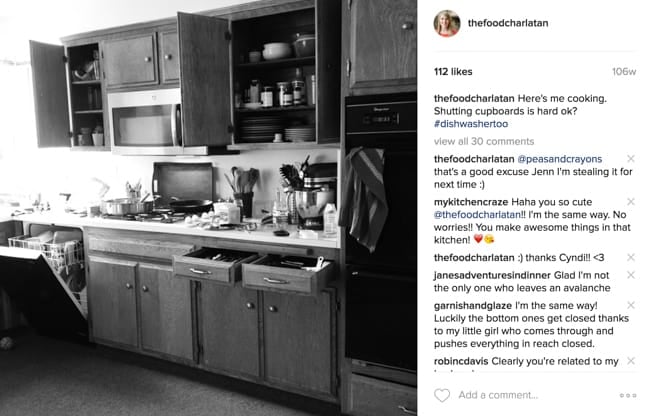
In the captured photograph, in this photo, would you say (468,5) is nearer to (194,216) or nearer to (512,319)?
(512,319)

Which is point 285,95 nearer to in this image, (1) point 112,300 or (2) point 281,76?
(2) point 281,76

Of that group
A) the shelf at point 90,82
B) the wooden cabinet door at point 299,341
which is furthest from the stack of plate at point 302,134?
the shelf at point 90,82

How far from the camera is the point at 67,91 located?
3.64 metres

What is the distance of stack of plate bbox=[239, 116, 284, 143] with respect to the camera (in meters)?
2.95

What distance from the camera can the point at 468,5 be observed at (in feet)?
2.62

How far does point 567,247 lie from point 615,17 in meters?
0.38

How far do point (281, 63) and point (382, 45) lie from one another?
1008 mm

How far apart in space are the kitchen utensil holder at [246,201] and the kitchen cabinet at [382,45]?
124 cm

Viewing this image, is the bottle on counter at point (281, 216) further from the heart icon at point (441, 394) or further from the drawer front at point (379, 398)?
the heart icon at point (441, 394)

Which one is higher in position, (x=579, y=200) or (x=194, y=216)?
(x=579, y=200)

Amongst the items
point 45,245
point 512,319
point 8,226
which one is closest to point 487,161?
point 512,319

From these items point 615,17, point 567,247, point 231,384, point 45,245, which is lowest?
point 231,384

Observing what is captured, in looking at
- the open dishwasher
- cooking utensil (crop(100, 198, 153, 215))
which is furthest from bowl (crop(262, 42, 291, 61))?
the open dishwasher

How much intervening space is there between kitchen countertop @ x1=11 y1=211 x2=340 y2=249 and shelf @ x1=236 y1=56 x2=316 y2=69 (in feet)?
3.22
